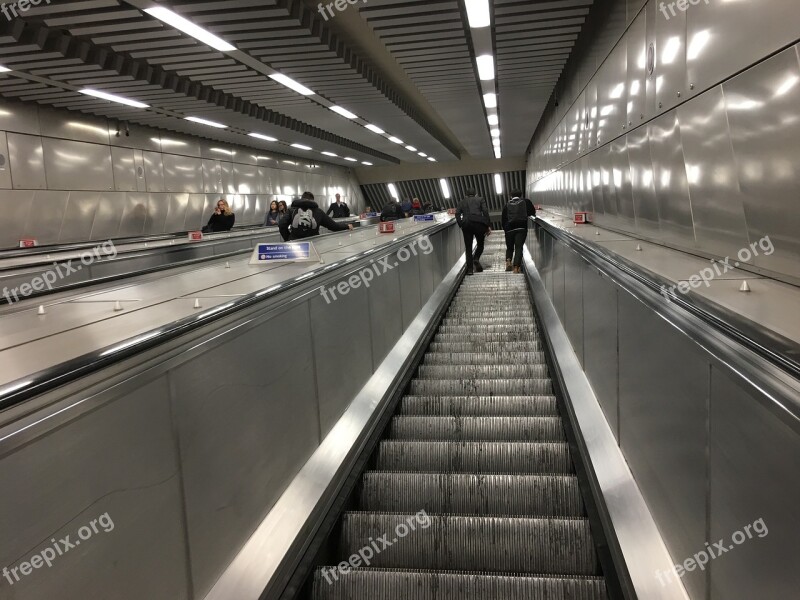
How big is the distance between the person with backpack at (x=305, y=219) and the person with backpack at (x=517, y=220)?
3.18 metres

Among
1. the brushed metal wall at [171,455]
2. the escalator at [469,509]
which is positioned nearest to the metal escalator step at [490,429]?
the escalator at [469,509]

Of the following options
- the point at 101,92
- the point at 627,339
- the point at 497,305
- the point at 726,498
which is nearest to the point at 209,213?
the point at 101,92

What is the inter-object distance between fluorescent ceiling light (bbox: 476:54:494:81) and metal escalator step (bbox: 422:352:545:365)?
4.95m

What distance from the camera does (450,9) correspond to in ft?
21.0

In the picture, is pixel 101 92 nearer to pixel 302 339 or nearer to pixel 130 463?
pixel 302 339

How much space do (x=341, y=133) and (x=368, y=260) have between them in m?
11.9

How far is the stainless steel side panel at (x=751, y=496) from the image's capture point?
1156mm

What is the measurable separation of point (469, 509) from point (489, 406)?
1.22 m

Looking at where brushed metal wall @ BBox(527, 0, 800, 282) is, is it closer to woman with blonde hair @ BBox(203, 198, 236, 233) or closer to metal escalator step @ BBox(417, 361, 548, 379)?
metal escalator step @ BBox(417, 361, 548, 379)

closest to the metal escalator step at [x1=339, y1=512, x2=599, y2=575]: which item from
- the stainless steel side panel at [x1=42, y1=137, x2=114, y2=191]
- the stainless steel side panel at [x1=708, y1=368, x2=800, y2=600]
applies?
the stainless steel side panel at [x1=708, y1=368, x2=800, y2=600]

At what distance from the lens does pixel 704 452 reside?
64.0 inches

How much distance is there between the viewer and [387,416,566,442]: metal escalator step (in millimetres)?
3697

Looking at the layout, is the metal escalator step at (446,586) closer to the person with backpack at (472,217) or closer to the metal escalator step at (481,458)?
the metal escalator step at (481,458)

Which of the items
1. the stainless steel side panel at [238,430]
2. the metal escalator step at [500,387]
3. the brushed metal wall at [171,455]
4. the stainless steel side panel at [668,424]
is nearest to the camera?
the brushed metal wall at [171,455]
